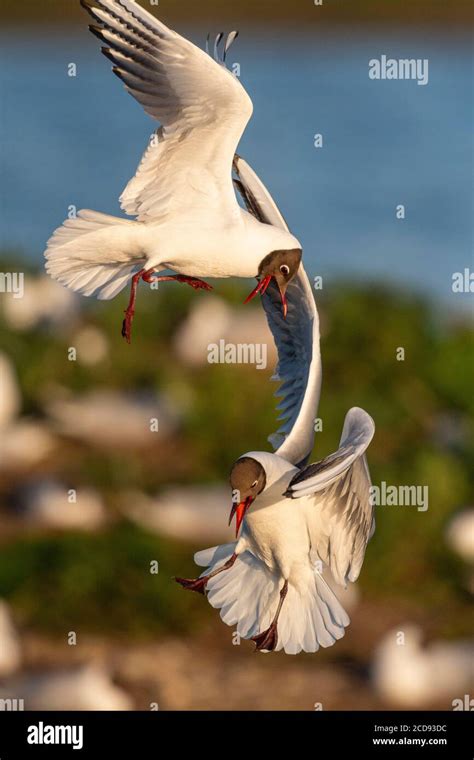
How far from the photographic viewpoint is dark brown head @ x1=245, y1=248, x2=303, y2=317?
3.30 m

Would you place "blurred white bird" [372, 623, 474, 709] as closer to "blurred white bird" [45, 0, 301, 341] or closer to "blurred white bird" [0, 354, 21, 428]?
"blurred white bird" [0, 354, 21, 428]

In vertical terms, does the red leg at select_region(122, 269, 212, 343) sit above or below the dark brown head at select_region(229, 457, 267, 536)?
above

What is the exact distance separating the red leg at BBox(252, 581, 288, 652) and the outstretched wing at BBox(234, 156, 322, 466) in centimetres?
33

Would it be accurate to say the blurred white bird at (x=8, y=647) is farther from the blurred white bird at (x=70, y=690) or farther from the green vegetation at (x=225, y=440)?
the green vegetation at (x=225, y=440)

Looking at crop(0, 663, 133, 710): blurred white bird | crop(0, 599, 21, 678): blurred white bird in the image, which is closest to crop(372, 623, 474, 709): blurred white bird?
crop(0, 663, 133, 710): blurred white bird

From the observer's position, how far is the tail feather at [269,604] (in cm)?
347

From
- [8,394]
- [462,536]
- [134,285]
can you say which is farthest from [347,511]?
[8,394]

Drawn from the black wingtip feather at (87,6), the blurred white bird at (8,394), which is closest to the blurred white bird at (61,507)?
the blurred white bird at (8,394)

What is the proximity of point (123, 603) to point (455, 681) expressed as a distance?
1378mm

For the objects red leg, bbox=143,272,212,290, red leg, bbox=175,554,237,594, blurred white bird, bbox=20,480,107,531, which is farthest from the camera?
blurred white bird, bbox=20,480,107,531

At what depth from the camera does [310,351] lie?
3396mm

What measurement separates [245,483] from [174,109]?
0.80 metres
